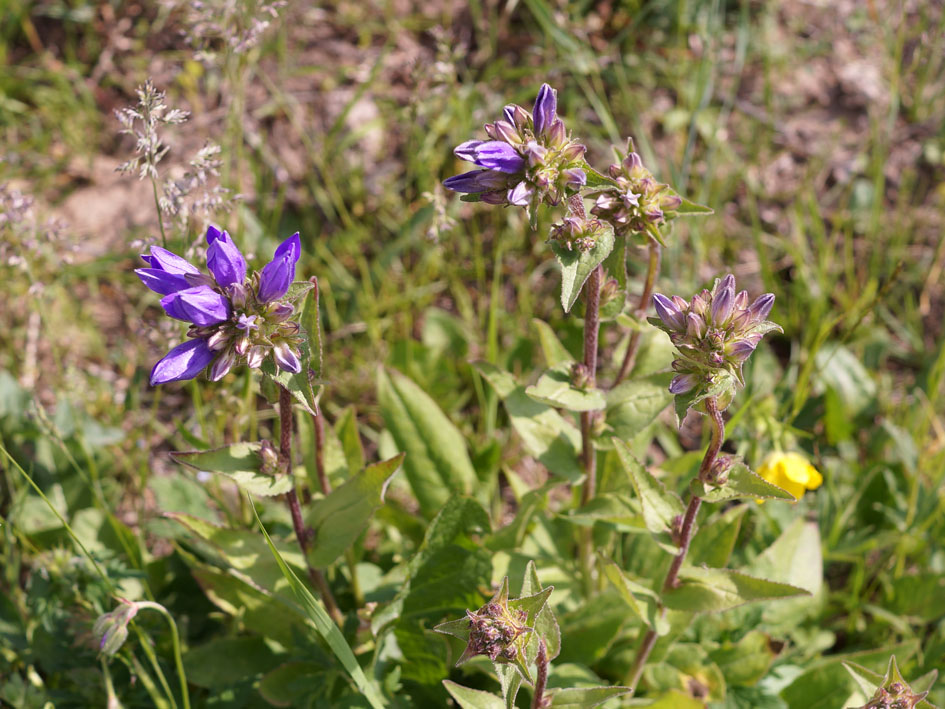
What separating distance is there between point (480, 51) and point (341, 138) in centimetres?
109

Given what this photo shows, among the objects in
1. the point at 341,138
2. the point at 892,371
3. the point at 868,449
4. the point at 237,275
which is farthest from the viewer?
the point at 341,138

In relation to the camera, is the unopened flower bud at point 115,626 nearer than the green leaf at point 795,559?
Yes

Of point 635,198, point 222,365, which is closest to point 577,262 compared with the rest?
point 635,198

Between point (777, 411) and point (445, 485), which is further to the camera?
point (777, 411)

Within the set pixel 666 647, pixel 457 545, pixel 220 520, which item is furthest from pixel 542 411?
pixel 220 520

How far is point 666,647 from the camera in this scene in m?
3.19

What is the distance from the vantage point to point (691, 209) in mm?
2682

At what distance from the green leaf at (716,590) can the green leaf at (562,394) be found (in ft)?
2.22

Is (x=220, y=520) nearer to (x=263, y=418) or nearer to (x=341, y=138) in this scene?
(x=263, y=418)

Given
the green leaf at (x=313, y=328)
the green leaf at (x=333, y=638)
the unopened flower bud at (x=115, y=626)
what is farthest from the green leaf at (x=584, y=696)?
the unopened flower bud at (x=115, y=626)

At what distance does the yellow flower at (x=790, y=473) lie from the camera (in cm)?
348

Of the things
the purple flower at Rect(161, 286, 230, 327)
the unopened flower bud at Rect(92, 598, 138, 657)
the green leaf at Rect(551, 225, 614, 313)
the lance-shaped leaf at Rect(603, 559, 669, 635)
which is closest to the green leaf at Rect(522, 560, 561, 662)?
the lance-shaped leaf at Rect(603, 559, 669, 635)

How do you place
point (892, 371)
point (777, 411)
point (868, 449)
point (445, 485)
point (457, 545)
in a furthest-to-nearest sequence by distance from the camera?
1. point (892, 371)
2. point (868, 449)
3. point (777, 411)
4. point (445, 485)
5. point (457, 545)

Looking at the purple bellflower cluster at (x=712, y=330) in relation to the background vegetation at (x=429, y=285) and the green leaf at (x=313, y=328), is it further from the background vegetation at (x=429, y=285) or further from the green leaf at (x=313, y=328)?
the green leaf at (x=313, y=328)
